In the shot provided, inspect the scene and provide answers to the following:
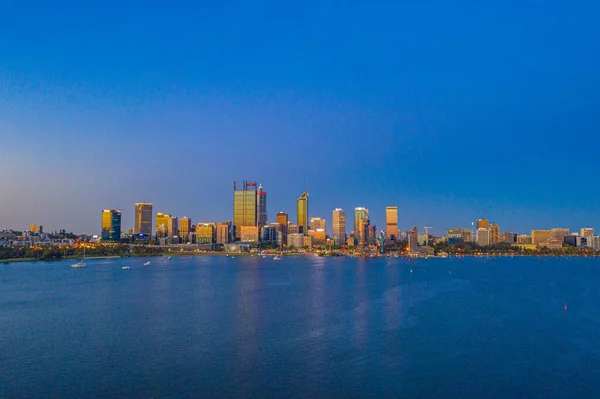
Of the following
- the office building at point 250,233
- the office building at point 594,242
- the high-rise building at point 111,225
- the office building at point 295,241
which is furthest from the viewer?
the office building at point 250,233

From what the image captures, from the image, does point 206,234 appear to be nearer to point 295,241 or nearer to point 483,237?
point 295,241

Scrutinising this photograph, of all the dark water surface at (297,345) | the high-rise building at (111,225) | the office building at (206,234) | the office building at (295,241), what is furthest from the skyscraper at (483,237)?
the dark water surface at (297,345)

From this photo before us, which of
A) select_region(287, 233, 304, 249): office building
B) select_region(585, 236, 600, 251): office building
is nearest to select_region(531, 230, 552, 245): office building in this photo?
select_region(585, 236, 600, 251): office building

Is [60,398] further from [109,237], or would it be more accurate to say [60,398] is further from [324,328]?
[109,237]

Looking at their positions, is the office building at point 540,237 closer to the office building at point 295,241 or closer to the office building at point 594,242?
the office building at point 594,242

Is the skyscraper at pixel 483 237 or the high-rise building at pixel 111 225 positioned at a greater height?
the high-rise building at pixel 111 225

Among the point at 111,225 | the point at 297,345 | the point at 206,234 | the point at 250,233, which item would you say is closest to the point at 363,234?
the point at 250,233

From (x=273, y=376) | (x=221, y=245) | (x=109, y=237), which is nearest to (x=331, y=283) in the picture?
(x=273, y=376)
